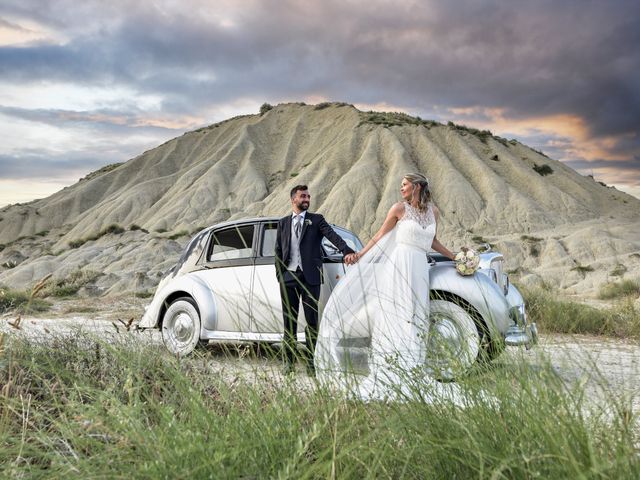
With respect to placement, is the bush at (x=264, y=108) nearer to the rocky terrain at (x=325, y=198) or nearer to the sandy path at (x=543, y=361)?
the rocky terrain at (x=325, y=198)

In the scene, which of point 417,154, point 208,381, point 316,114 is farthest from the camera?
point 316,114

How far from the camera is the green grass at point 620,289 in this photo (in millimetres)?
20922

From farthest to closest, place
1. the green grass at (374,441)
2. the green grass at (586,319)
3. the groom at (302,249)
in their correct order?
1. the green grass at (586,319)
2. the groom at (302,249)
3. the green grass at (374,441)

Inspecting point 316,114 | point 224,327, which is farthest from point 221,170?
point 224,327

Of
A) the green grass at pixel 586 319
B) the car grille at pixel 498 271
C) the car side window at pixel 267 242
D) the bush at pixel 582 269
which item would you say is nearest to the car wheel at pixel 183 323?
the car side window at pixel 267 242

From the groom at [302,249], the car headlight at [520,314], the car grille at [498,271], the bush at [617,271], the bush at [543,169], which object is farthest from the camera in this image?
the bush at [543,169]

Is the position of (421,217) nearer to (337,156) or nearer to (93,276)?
(93,276)

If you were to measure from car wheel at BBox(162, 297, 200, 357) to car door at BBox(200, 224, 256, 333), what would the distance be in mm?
371

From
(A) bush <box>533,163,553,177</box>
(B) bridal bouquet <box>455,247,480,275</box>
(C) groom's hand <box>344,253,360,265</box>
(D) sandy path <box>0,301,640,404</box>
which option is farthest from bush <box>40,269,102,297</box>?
(A) bush <box>533,163,553,177</box>

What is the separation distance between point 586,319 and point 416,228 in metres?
7.05

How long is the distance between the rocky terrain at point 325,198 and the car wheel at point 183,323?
1892 centimetres

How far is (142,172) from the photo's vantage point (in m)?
68.8

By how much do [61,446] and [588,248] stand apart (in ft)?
123

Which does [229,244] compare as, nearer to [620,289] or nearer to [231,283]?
[231,283]
